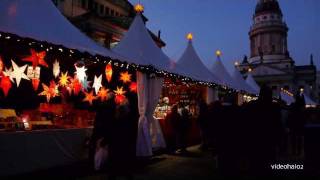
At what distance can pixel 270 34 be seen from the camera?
Answer: 9750cm

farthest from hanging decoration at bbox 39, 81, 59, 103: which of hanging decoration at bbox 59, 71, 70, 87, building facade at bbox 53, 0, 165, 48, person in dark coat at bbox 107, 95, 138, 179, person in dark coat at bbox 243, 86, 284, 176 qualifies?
building facade at bbox 53, 0, 165, 48

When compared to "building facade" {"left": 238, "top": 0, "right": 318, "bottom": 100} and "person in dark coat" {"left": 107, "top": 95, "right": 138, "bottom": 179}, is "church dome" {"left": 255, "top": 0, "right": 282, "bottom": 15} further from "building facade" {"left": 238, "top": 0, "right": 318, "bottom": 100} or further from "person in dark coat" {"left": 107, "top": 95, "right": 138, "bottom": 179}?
"person in dark coat" {"left": 107, "top": 95, "right": 138, "bottom": 179}

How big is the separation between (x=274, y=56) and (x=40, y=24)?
3773 inches

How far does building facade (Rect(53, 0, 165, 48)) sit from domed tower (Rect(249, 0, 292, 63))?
69021mm

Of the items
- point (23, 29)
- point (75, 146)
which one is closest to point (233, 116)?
point (75, 146)

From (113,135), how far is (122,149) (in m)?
0.31

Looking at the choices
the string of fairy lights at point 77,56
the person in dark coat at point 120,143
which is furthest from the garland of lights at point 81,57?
the person in dark coat at point 120,143

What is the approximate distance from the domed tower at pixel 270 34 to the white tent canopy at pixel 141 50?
89.7 meters

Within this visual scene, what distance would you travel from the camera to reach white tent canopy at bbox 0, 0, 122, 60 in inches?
282

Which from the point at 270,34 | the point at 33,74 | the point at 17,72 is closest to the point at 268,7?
the point at 270,34

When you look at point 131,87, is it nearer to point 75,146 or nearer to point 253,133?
point 75,146

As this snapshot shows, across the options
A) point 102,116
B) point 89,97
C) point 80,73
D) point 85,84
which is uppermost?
point 80,73

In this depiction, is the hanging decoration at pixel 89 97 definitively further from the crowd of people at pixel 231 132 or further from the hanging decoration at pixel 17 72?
the crowd of people at pixel 231 132

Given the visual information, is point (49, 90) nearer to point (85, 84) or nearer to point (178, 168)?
point (85, 84)
